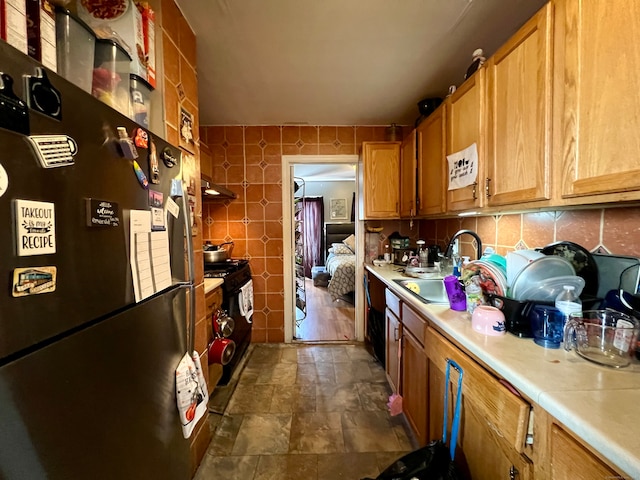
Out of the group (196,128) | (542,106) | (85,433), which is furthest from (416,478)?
(196,128)

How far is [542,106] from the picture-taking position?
100cm

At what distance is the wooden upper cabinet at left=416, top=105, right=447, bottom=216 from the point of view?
5.96 ft

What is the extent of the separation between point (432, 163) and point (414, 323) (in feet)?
3.85

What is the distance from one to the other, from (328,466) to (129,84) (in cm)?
199

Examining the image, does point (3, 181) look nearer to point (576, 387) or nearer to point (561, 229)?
point (576, 387)

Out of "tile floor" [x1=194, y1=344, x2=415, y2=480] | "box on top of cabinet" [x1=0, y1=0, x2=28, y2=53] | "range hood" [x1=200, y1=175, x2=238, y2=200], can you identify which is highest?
"box on top of cabinet" [x1=0, y1=0, x2=28, y2=53]

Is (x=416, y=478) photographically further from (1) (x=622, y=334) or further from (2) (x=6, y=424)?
(2) (x=6, y=424)

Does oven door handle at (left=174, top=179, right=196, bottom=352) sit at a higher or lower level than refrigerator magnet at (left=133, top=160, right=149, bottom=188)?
lower

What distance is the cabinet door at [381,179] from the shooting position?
2.59 meters

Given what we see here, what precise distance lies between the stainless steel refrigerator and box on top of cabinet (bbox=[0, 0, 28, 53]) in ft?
0.54

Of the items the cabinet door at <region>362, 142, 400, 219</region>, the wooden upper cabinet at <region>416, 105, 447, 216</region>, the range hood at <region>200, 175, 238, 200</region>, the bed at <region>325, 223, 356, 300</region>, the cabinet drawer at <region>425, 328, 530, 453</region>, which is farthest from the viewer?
the bed at <region>325, 223, 356, 300</region>

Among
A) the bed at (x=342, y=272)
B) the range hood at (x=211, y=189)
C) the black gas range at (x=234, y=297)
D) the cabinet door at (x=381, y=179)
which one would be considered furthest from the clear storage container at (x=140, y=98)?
the bed at (x=342, y=272)

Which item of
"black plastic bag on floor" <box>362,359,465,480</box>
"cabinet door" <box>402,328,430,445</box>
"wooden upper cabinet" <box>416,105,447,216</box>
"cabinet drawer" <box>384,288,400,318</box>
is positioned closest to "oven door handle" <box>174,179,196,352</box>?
"black plastic bag on floor" <box>362,359,465,480</box>

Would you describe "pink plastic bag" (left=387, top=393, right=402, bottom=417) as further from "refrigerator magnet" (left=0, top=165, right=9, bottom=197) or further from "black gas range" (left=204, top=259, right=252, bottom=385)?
"refrigerator magnet" (left=0, top=165, right=9, bottom=197)
